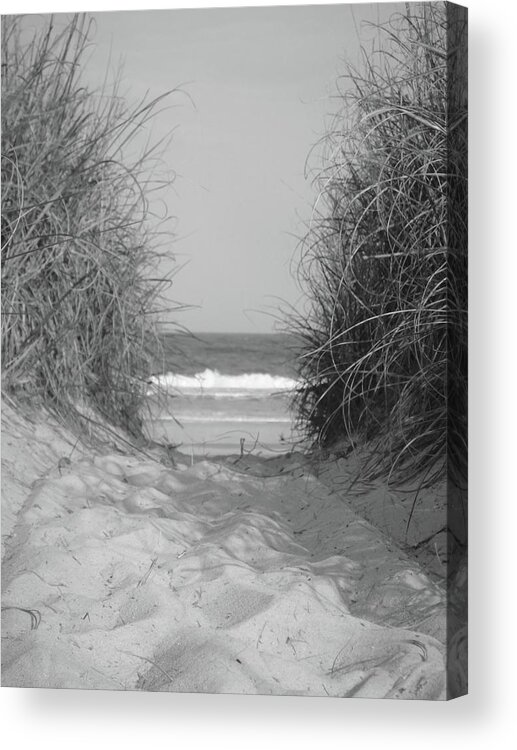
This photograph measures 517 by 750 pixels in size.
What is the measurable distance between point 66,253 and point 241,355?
63 centimetres

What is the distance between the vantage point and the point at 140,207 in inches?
127

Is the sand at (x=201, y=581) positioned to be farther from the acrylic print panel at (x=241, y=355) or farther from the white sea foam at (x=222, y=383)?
the white sea foam at (x=222, y=383)

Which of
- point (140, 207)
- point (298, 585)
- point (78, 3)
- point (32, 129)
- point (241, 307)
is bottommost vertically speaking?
point (298, 585)

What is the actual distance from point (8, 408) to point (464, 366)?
1.37 metres

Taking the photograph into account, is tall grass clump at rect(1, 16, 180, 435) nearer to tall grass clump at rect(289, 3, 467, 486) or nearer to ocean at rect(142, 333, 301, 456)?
ocean at rect(142, 333, 301, 456)

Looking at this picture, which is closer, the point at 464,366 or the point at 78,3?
the point at 464,366

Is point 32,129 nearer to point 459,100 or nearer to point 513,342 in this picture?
point 459,100

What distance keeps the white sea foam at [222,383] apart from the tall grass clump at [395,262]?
0.08 metres

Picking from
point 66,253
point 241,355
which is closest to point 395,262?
point 241,355

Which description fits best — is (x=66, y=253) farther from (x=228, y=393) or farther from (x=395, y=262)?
(x=395, y=262)

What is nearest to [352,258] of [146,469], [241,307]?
[241,307]

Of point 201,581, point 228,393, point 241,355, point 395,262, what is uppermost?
point 395,262

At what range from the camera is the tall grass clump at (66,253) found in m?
3.25

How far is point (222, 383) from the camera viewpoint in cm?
317
